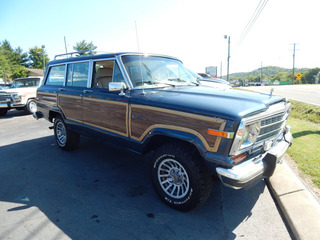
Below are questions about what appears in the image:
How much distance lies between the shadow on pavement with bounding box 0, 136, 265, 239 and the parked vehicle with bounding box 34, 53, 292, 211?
0.33 metres

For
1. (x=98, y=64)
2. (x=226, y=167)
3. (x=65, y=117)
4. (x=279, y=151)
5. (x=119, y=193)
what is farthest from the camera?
(x=65, y=117)

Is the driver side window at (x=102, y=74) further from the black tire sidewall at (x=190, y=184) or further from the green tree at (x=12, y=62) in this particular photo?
the green tree at (x=12, y=62)

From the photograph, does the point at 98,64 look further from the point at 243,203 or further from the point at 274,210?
the point at 274,210

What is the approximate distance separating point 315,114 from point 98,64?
24.0 feet

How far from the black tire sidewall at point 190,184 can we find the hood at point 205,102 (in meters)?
0.59

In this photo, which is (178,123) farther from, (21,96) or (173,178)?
(21,96)

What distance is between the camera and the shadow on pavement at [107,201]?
2.52 metres

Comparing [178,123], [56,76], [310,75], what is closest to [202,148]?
[178,123]

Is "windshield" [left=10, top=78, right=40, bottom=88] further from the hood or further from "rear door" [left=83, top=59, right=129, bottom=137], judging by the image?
the hood

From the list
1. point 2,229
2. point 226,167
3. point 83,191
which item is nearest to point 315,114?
point 226,167

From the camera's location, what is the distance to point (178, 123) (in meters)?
2.61

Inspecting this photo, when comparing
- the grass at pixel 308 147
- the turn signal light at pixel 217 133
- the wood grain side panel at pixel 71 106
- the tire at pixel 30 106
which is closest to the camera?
the turn signal light at pixel 217 133

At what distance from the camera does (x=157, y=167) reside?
2.98 metres

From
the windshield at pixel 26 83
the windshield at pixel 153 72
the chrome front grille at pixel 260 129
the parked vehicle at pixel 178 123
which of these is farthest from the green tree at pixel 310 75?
the parked vehicle at pixel 178 123
